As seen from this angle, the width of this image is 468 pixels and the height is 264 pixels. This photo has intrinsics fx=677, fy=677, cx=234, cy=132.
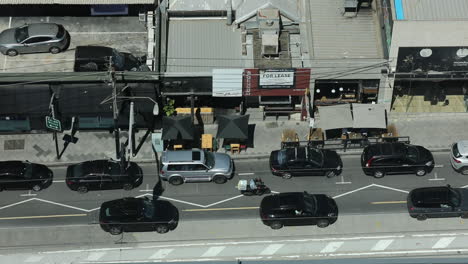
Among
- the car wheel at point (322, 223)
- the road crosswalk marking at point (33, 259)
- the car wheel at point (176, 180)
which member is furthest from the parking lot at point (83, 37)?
the car wheel at point (322, 223)

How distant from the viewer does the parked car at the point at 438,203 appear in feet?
158

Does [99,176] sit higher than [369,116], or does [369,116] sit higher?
[369,116]

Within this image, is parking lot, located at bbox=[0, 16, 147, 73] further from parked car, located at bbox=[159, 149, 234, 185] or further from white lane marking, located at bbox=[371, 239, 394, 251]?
white lane marking, located at bbox=[371, 239, 394, 251]

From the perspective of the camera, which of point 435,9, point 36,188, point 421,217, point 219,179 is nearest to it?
point 421,217

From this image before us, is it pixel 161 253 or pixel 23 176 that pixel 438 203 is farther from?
pixel 23 176

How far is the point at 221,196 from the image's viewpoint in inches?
2013

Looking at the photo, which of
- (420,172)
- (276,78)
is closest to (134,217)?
(276,78)

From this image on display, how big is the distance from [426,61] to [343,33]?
699 cm

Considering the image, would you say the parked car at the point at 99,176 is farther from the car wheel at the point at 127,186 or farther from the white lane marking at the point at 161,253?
the white lane marking at the point at 161,253

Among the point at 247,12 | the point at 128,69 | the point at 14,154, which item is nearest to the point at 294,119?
the point at 247,12

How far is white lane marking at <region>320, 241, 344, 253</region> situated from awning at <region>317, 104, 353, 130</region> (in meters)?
10.3

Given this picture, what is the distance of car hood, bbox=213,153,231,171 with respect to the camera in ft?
168

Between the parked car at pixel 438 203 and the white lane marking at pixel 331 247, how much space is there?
584 centimetres

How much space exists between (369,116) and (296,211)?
11.4m
